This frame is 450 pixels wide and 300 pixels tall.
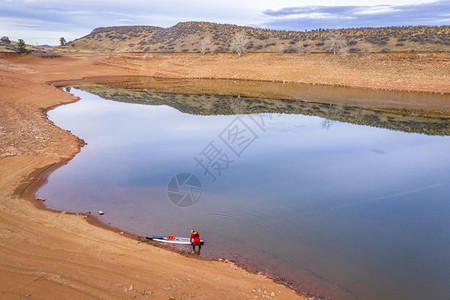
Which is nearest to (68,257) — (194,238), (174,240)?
(174,240)

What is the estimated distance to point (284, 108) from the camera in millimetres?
30344

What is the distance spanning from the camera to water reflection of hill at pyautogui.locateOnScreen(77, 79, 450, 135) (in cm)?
2502

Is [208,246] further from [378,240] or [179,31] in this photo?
[179,31]

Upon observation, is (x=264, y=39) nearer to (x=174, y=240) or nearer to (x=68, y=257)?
(x=174, y=240)

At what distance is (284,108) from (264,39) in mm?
43820

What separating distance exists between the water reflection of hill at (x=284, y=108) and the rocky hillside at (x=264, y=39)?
25.4 meters

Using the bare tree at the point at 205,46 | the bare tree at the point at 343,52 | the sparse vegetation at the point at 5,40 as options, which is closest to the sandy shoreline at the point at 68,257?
the bare tree at the point at 343,52

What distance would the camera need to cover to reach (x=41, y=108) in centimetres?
2742

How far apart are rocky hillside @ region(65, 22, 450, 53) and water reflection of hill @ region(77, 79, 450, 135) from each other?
25.4 metres

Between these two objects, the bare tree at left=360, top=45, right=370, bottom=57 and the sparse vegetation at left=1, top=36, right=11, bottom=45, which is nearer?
the bare tree at left=360, top=45, right=370, bottom=57

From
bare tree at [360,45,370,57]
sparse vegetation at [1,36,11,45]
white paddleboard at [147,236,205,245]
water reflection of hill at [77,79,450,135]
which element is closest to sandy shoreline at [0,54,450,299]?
white paddleboard at [147,236,205,245]

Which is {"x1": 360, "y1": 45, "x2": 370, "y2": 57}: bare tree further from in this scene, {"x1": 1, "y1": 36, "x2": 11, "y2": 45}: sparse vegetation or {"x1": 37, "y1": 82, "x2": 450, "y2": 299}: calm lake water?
{"x1": 1, "y1": 36, "x2": 11, "y2": 45}: sparse vegetation

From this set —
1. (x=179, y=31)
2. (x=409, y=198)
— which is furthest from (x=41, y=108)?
(x=179, y=31)

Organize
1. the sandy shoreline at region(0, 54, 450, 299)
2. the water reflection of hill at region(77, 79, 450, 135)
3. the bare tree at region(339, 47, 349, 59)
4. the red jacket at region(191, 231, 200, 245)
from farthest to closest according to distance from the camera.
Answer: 1. the bare tree at region(339, 47, 349, 59)
2. the water reflection of hill at region(77, 79, 450, 135)
3. the red jacket at region(191, 231, 200, 245)
4. the sandy shoreline at region(0, 54, 450, 299)
